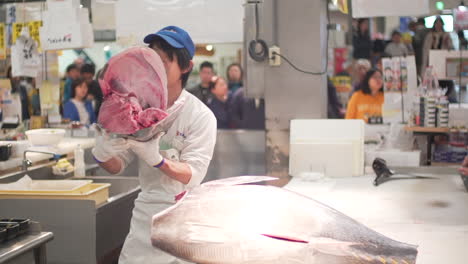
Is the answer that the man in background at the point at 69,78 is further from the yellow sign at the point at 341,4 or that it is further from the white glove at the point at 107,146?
the white glove at the point at 107,146

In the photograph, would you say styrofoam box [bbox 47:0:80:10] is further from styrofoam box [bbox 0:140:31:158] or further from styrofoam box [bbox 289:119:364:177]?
styrofoam box [bbox 289:119:364:177]

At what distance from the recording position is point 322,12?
3.36 metres

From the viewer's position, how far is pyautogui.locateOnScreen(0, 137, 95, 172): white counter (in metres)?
3.53

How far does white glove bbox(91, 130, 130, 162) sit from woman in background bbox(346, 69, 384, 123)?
437 cm

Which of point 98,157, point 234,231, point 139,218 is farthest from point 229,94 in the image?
point 234,231

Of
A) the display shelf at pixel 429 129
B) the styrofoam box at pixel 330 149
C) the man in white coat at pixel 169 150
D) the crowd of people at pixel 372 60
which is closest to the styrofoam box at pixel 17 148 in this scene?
the man in white coat at pixel 169 150

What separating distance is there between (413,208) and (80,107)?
151 inches

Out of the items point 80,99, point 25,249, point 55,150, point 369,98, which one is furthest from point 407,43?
point 25,249

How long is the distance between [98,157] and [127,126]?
12.8 inches

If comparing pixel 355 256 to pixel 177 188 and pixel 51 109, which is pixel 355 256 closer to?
pixel 177 188

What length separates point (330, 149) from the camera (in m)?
3.12

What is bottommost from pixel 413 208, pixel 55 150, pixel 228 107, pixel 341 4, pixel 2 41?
pixel 413 208

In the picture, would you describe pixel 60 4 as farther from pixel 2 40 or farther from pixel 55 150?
pixel 2 40

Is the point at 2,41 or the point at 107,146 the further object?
the point at 2,41
